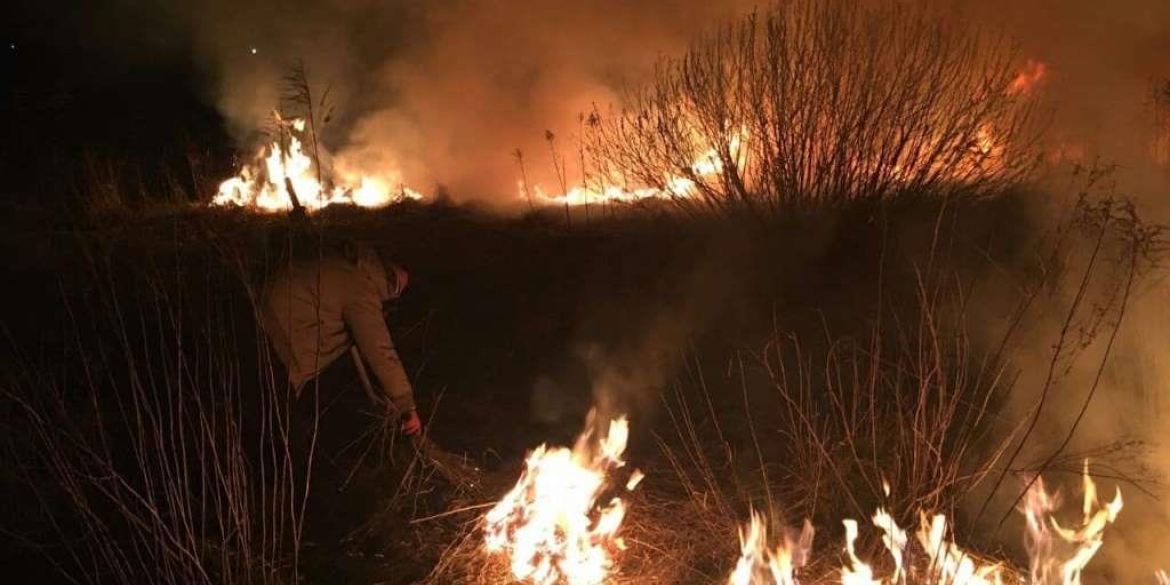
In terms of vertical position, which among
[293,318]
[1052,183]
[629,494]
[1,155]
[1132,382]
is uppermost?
[1,155]

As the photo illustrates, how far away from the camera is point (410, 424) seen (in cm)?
437

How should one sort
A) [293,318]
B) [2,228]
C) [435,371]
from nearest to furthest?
[293,318] < [435,371] < [2,228]

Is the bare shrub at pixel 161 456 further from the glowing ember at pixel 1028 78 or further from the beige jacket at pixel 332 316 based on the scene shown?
the glowing ember at pixel 1028 78

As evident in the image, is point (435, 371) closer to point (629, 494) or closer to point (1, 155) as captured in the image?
point (629, 494)

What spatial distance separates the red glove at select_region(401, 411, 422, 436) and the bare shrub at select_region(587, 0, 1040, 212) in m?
4.09

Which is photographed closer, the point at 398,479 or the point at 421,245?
the point at 398,479

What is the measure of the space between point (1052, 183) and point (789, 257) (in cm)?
245

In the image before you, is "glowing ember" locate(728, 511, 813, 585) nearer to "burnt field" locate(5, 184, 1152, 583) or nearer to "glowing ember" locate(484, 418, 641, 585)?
"burnt field" locate(5, 184, 1152, 583)

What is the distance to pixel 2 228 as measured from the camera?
9.89 metres

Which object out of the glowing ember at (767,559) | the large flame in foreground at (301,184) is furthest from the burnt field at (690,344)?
the large flame in foreground at (301,184)

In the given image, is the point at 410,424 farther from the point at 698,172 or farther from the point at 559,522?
the point at 698,172

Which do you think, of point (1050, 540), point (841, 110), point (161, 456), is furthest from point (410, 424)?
point (841, 110)

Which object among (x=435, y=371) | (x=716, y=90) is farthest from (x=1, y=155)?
(x=716, y=90)

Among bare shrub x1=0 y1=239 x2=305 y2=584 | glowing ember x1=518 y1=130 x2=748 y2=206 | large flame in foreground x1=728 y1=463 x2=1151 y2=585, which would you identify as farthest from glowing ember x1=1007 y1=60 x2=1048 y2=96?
bare shrub x1=0 y1=239 x2=305 y2=584
